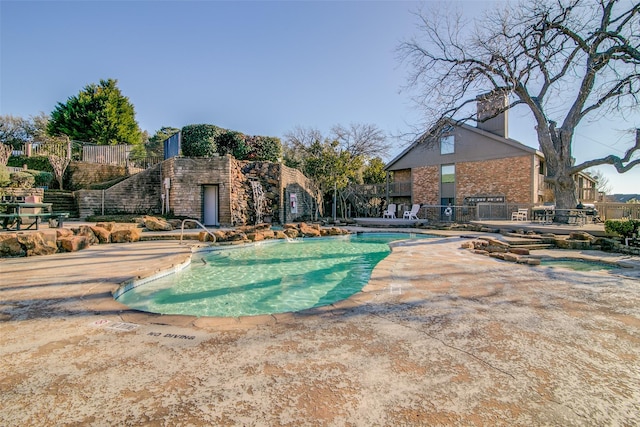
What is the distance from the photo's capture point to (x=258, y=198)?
1478 cm

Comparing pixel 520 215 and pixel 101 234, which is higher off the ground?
pixel 520 215

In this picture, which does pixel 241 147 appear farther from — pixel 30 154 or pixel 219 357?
pixel 219 357

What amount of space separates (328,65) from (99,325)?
490 inches

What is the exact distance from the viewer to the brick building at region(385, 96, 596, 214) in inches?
648

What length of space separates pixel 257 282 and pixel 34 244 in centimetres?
439

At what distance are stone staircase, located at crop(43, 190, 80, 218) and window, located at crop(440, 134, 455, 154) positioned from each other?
1966 cm

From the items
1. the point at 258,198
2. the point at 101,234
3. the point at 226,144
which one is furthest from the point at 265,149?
the point at 101,234

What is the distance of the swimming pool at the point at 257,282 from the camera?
410 cm

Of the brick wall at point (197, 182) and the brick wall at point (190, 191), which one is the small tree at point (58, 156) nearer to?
the brick wall at point (190, 191)

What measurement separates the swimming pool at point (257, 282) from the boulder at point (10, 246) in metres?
3.04

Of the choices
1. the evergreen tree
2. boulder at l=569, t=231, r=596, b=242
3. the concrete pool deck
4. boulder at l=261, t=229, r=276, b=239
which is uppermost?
the evergreen tree

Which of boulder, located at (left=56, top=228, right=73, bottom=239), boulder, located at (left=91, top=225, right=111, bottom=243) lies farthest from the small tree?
boulder, located at (left=56, top=228, right=73, bottom=239)

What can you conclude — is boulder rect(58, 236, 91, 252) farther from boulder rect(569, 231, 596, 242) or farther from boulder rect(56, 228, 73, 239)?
boulder rect(569, 231, 596, 242)

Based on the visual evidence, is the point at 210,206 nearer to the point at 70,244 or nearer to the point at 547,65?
the point at 70,244
